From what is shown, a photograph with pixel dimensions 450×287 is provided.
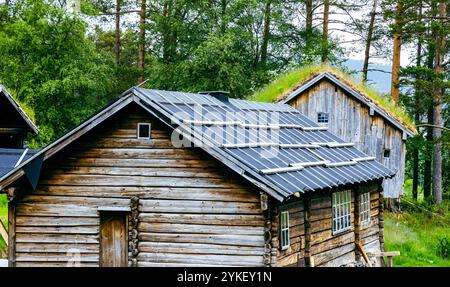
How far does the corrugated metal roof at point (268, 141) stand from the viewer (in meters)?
14.6

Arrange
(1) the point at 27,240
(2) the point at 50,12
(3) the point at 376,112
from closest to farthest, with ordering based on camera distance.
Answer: (1) the point at 27,240 < (3) the point at 376,112 < (2) the point at 50,12

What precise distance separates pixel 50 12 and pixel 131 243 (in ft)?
91.8

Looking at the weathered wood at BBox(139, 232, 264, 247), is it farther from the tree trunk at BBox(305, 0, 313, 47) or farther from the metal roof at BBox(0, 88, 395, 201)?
the tree trunk at BBox(305, 0, 313, 47)

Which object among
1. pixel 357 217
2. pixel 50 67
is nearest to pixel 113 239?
pixel 357 217

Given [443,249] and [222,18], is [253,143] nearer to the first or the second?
[443,249]

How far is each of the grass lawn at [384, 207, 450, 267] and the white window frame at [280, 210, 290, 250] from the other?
8.33m

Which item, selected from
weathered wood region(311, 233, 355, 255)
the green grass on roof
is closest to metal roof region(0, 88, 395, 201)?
weathered wood region(311, 233, 355, 255)

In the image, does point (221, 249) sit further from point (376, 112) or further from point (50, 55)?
point (50, 55)

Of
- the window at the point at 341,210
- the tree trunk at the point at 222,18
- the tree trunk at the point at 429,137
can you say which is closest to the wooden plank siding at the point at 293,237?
the window at the point at 341,210

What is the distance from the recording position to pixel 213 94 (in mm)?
20000

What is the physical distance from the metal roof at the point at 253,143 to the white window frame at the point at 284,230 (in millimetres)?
962

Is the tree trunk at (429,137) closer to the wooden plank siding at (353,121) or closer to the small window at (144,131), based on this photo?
the wooden plank siding at (353,121)
